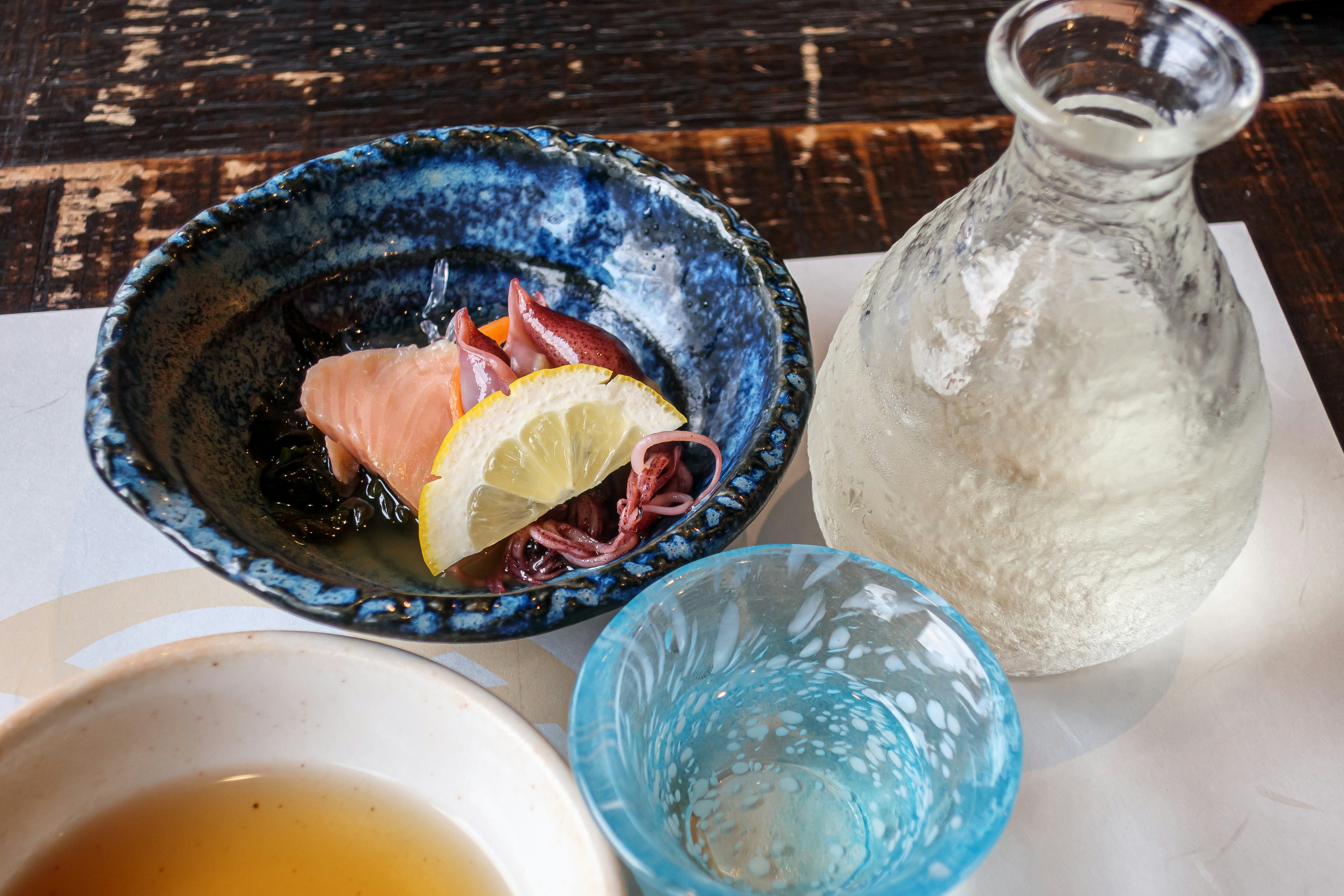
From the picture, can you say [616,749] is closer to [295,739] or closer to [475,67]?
[295,739]

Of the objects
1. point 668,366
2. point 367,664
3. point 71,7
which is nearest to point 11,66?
point 71,7

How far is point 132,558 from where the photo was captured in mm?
717

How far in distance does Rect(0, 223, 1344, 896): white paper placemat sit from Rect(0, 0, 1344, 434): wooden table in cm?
24

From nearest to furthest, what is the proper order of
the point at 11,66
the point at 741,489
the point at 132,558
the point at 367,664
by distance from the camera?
1. the point at 367,664
2. the point at 741,489
3. the point at 132,558
4. the point at 11,66

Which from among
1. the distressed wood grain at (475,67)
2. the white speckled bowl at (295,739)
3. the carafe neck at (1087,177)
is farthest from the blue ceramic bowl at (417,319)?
the distressed wood grain at (475,67)

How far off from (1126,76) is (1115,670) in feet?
1.22

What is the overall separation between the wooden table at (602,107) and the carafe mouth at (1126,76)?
1.66 ft

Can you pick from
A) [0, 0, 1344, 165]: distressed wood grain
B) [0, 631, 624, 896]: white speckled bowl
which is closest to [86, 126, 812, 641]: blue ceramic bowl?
[0, 631, 624, 896]: white speckled bowl

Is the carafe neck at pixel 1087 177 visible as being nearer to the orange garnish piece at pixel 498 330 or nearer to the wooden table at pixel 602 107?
the orange garnish piece at pixel 498 330

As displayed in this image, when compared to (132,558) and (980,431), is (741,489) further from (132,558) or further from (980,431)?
(132,558)

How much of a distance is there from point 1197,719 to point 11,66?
1331 mm

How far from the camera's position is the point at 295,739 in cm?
53

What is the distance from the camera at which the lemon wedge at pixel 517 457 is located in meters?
0.67

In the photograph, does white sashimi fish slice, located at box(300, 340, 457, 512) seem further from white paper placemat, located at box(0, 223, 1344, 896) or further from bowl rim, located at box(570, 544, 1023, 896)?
bowl rim, located at box(570, 544, 1023, 896)
